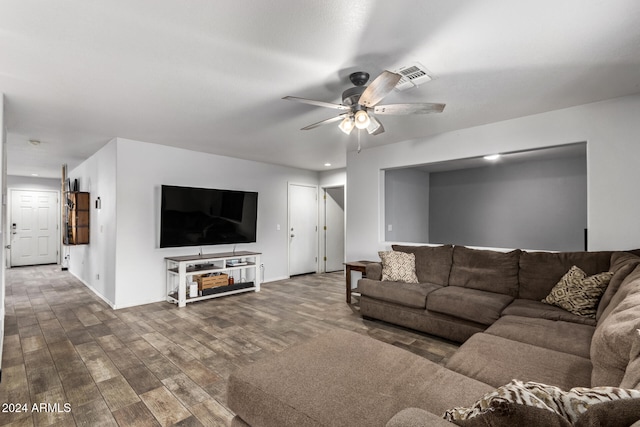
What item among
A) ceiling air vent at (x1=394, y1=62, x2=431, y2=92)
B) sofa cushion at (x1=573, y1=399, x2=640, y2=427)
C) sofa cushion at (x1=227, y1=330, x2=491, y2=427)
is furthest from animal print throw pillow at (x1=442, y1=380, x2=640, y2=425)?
ceiling air vent at (x1=394, y1=62, x2=431, y2=92)

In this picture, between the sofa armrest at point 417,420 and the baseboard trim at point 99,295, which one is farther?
the baseboard trim at point 99,295

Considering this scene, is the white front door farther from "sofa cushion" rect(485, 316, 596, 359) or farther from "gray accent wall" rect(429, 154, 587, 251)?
"sofa cushion" rect(485, 316, 596, 359)

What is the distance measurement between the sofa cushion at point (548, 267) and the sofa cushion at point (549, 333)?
2.32 ft

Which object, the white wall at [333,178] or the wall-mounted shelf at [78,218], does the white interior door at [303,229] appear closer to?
the white wall at [333,178]

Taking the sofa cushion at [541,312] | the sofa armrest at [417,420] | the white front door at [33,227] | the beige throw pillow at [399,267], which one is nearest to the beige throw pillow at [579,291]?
the sofa cushion at [541,312]

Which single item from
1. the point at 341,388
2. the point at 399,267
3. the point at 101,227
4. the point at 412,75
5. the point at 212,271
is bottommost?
the point at 212,271

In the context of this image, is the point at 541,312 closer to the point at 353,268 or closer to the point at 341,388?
the point at 341,388

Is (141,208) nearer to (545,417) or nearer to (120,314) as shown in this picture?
(120,314)

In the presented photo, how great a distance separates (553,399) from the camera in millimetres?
712

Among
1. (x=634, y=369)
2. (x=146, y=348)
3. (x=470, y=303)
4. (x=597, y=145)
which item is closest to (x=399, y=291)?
(x=470, y=303)

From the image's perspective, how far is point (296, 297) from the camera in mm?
4941

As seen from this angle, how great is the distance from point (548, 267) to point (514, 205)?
340cm

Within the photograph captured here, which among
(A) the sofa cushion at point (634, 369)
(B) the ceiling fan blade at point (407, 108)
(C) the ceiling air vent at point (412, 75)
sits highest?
(C) the ceiling air vent at point (412, 75)

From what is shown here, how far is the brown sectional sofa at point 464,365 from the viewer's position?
1188 mm
